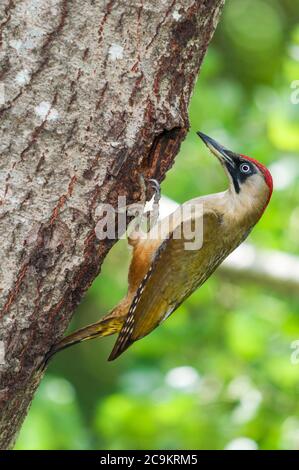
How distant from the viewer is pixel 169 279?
4.06 m

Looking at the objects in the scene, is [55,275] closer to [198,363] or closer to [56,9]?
[56,9]

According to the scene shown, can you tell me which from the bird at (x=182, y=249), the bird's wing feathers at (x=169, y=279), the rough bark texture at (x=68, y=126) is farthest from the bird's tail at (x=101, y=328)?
the rough bark texture at (x=68, y=126)

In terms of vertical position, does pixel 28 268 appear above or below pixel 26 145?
below

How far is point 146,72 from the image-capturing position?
302 cm

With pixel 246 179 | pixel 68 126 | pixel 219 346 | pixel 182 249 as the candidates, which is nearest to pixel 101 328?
pixel 182 249

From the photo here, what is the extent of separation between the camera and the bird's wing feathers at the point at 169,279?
12.9 feet

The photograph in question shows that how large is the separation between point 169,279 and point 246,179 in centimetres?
71

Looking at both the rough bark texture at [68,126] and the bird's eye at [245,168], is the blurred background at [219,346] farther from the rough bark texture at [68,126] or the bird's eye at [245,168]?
the rough bark texture at [68,126]

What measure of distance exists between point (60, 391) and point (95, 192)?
10.1 ft

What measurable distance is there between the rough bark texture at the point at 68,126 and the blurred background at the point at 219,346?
224cm

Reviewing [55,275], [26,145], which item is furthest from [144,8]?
[55,275]

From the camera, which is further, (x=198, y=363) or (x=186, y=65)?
(x=198, y=363)

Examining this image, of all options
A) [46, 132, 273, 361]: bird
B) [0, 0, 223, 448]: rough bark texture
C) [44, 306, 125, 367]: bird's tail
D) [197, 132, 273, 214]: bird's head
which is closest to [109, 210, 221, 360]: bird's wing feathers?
[46, 132, 273, 361]: bird
